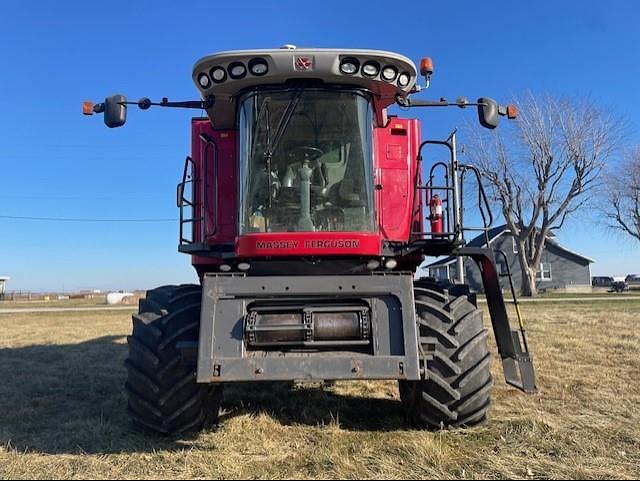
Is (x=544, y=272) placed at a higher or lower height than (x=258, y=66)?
lower

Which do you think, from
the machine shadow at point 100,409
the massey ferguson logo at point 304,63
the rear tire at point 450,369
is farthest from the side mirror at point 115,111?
the rear tire at point 450,369

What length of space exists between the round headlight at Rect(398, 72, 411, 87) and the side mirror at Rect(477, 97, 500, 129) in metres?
0.83

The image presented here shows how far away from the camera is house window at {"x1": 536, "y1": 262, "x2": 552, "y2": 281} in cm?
4912

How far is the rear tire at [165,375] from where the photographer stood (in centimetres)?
448

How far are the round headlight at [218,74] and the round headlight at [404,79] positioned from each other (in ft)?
4.77

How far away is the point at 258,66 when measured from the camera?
462 cm

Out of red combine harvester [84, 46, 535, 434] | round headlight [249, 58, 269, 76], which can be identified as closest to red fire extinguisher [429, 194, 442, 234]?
red combine harvester [84, 46, 535, 434]

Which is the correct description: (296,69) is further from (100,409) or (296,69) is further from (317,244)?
(100,409)

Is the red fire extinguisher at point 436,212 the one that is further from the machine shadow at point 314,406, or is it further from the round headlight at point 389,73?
the machine shadow at point 314,406

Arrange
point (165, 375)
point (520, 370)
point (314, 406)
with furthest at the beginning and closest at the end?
point (314, 406)
point (520, 370)
point (165, 375)

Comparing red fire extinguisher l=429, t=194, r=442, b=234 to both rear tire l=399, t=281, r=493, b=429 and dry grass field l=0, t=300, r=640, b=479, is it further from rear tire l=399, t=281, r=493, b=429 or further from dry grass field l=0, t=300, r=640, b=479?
dry grass field l=0, t=300, r=640, b=479

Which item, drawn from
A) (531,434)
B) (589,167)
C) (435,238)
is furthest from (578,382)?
(589,167)

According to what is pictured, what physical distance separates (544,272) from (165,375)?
49260 mm

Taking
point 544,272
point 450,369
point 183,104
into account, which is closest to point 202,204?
point 183,104
